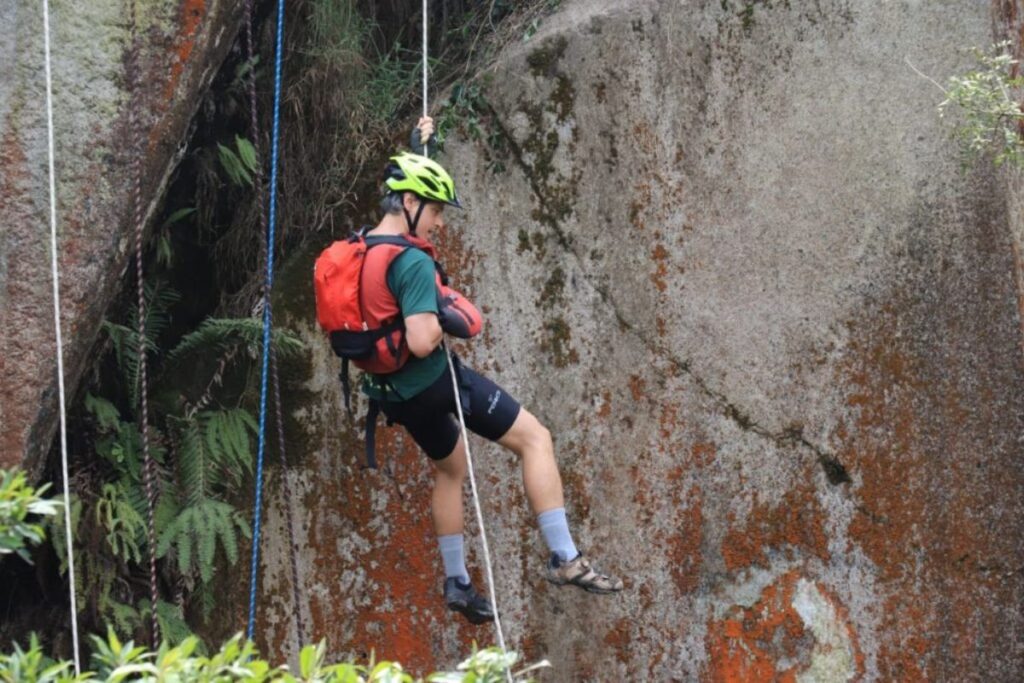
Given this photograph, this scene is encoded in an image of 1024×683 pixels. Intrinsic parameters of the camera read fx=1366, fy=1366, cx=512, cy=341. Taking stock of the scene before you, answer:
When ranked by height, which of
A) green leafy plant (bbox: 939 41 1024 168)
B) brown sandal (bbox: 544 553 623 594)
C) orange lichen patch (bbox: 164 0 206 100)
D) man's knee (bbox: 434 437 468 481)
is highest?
orange lichen patch (bbox: 164 0 206 100)

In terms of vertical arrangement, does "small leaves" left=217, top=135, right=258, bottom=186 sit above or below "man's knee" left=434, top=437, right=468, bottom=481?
above

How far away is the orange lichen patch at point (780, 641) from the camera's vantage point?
331 inches

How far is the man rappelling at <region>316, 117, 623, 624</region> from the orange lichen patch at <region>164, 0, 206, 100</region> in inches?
62.8

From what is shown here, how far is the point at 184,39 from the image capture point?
8.14m

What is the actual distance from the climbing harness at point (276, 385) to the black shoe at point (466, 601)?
3.50ft

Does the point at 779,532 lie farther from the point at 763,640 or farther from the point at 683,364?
the point at 683,364

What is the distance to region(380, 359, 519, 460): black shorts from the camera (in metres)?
7.23

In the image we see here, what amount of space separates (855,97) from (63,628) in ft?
19.7

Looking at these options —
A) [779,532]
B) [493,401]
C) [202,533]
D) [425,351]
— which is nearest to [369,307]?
[425,351]

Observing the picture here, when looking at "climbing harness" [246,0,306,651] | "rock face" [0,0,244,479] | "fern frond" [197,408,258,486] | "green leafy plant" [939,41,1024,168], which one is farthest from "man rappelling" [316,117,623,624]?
"green leafy plant" [939,41,1024,168]

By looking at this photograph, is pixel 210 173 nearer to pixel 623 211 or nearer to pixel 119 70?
pixel 119 70

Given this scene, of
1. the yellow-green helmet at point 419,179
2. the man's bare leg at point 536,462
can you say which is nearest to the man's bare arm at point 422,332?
the yellow-green helmet at point 419,179

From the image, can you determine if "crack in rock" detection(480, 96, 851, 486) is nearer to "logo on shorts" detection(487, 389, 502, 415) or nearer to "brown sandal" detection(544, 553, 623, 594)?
"logo on shorts" detection(487, 389, 502, 415)

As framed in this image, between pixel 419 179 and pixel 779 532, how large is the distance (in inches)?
130
